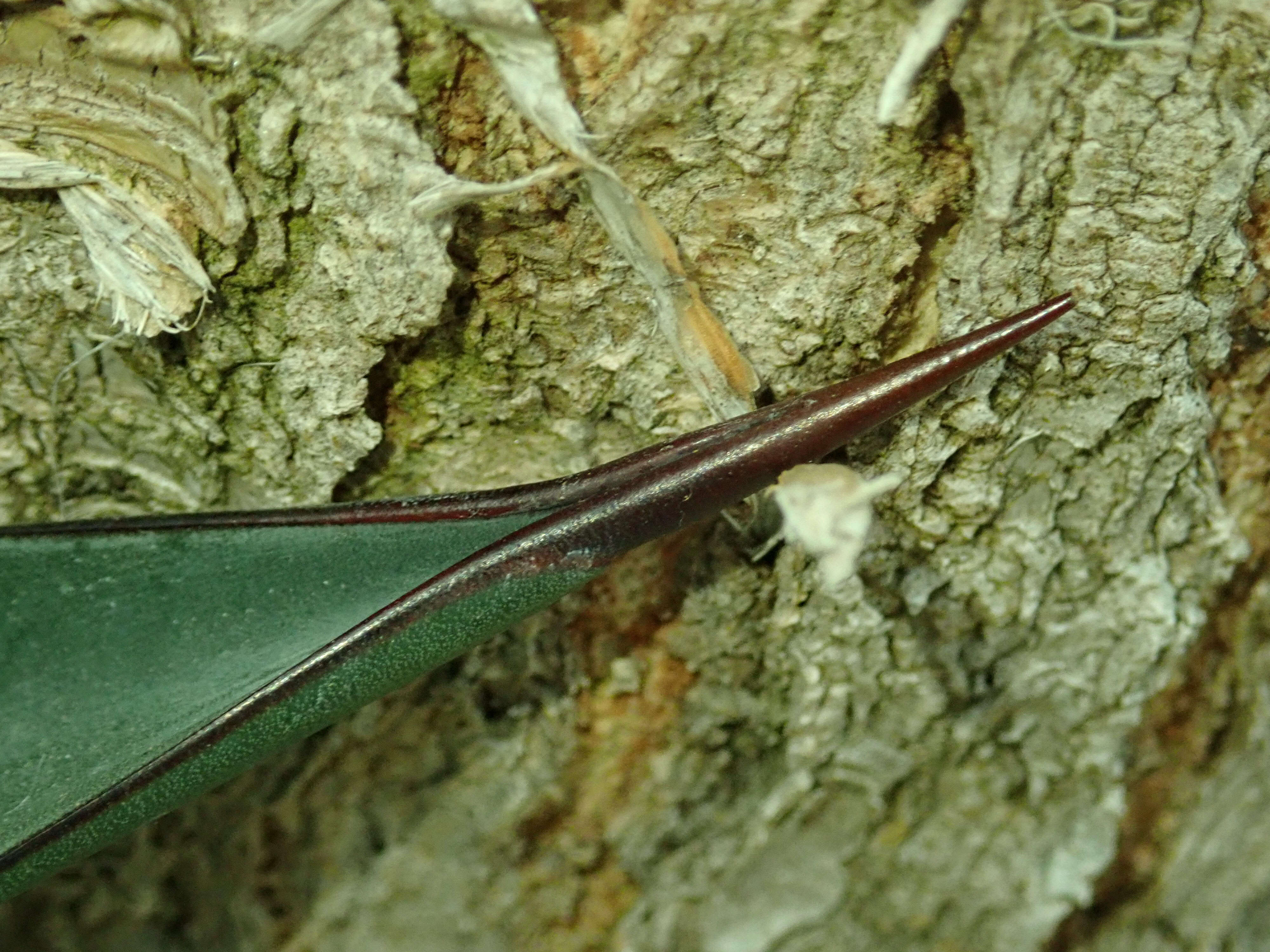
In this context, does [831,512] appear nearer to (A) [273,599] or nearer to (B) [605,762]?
(A) [273,599]

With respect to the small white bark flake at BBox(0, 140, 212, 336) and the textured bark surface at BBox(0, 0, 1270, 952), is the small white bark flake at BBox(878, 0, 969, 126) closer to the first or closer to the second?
the textured bark surface at BBox(0, 0, 1270, 952)

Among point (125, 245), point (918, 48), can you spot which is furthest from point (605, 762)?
point (918, 48)

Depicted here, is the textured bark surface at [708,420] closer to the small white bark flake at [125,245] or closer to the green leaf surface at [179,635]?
the small white bark flake at [125,245]

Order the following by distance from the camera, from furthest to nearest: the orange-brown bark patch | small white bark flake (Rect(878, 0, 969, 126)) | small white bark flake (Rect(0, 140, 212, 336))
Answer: the orange-brown bark patch < small white bark flake (Rect(0, 140, 212, 336)) < small white bark flake (Rect(878, 0, 969, 126))

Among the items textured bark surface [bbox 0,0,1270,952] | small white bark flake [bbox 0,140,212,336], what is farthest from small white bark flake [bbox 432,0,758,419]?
small white bark flake [bbox 0,140,212,336]

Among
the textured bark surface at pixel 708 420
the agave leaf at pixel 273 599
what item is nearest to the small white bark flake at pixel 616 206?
the textured bark surface at pixel 708 420

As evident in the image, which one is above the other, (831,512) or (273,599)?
(273,599)
